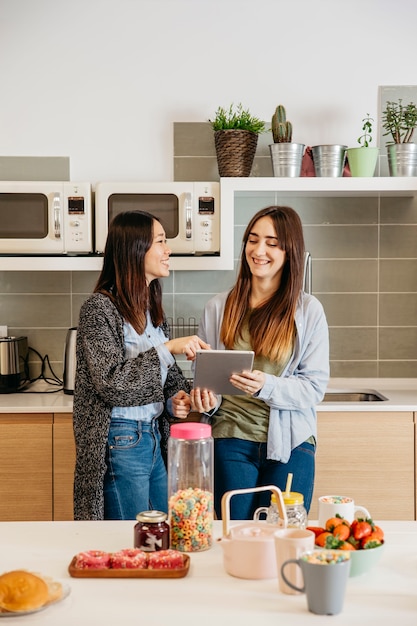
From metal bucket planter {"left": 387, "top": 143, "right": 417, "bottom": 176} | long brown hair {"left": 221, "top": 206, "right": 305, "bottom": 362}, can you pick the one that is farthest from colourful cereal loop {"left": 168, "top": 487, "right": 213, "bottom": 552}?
metal bucket planter {"left": 387, "top": 143, "right": 417, "bottom": 176}

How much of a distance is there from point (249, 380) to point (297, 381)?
0.19m

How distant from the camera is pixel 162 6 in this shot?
361cm

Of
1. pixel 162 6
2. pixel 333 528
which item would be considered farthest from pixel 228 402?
pixel 162 6

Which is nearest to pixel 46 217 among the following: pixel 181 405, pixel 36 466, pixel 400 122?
pixel 36 466

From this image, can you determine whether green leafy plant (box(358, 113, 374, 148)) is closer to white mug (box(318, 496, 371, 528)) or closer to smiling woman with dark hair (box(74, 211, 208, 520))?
smiling woman with dark hair (box(74, 211, 208, 520))

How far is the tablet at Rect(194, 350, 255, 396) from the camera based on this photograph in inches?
89.8

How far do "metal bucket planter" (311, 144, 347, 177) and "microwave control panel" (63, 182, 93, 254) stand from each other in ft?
3.12

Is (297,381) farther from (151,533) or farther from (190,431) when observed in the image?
(151,533)

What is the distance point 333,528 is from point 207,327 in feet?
3.78

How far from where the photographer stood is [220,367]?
92.0 inches

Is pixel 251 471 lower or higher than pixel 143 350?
lower

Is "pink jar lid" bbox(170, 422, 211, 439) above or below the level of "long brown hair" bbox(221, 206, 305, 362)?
below

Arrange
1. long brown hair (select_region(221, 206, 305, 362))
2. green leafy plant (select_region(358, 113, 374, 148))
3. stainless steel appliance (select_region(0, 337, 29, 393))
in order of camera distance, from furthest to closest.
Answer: green leafy plant (select_region(358, 113, 374, 148)), stainless steel appliance (select_region(0, 337, 29, 393)), long brown hair (select_region(221, 206, 305, 362))

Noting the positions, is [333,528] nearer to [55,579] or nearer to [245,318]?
[55,579]
